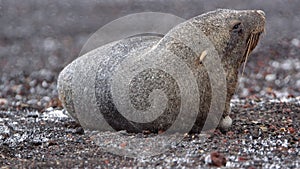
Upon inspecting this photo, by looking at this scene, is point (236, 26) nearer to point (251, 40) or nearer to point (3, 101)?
point (251, 40)

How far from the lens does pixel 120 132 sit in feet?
14.2

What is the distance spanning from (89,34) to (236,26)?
17.9ft

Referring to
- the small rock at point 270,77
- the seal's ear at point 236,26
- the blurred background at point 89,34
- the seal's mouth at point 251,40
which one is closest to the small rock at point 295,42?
the blurred background at point 89,34

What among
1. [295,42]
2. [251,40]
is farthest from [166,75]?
[295,42]

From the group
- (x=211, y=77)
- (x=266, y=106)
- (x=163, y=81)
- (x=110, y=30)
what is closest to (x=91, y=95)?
(x=163, y=81)

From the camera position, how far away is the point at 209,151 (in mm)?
3766

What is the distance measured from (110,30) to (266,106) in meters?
4.58

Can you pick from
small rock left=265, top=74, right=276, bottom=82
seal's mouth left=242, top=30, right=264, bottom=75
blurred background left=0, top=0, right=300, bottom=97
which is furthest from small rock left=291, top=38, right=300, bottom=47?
seal's mouth left=242, top=30, right=264, bottom=75

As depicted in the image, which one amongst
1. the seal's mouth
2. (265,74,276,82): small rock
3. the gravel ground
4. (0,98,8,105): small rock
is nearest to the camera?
the gravel ground

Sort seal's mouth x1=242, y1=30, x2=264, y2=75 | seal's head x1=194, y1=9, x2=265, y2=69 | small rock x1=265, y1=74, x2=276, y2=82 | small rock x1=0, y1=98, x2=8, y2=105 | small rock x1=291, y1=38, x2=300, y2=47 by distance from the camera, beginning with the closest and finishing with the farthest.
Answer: seal's head x1=194, y1=9, x2=265, y2=69 → seal's mouth x1=242, y1=30, x2=264, y2=75 → small rock x1=0, y1=98, x2=8, y2=105 → small rock x1=265, y1=74, x2=276, y2=82 → small rock x1=291, y1=38, x2=300, y2=47

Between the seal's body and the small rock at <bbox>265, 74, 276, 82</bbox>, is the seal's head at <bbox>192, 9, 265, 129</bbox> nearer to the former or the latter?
the seal's body

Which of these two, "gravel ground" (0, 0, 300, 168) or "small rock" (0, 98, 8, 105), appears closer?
"gravel ground" (0, 0, 300, 168)

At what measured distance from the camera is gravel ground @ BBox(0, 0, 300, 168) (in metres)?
3.70

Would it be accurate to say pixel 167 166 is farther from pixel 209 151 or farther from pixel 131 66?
pixel 131 66
